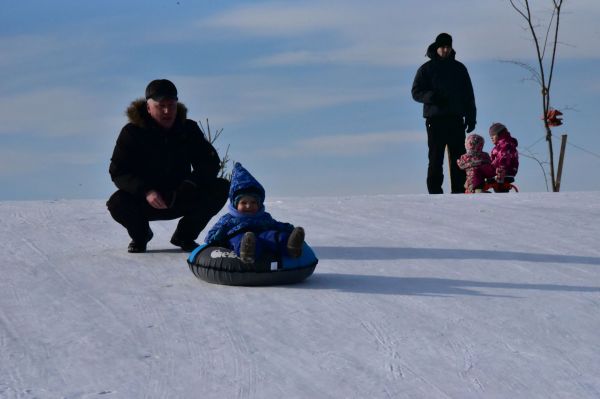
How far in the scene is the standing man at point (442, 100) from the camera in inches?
475

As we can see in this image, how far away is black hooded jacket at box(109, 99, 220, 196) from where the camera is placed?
696 cm

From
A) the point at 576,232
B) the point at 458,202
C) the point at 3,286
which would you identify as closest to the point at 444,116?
the point at 458,202

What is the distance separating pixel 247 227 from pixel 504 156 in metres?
7.34

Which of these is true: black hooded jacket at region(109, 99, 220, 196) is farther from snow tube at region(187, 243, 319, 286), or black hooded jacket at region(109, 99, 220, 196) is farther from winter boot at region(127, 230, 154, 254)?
snow tube at region(187, 243, 319, 286)

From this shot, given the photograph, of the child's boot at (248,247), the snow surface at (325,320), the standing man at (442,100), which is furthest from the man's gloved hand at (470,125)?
the child's boot at (248,247)

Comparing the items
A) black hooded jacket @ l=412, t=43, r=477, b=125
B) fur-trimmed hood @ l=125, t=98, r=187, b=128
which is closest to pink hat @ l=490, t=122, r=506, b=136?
black hooded jacket @ l=412, t=43, r=477, b=125

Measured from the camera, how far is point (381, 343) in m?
4.91

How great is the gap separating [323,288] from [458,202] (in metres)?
4.37

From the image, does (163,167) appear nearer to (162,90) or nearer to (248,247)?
(162,90)

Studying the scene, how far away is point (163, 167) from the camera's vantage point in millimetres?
7055

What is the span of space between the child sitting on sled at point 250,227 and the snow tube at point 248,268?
0.15ft

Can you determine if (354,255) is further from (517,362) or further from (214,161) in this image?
(517,362)

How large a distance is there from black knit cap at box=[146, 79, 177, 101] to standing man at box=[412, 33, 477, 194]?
573 centimetres

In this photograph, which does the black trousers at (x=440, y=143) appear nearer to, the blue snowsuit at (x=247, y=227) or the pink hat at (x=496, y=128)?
the pink hat at (x=496, y=128)
